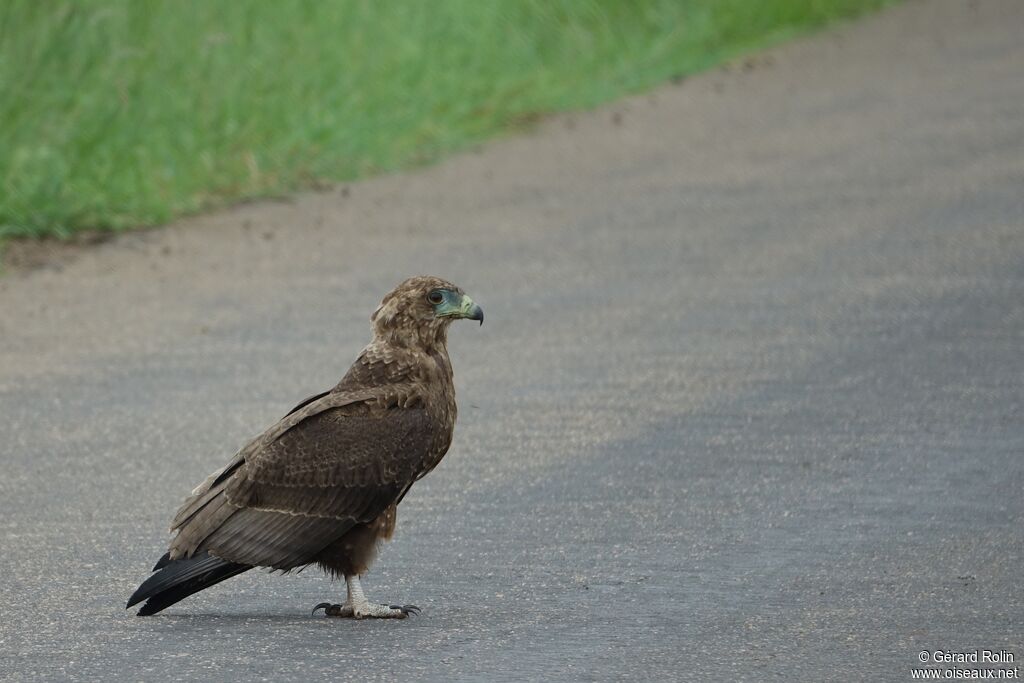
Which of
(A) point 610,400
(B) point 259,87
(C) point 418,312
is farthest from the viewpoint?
(B) point 259,87

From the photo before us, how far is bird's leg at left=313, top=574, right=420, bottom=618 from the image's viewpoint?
6.47 m

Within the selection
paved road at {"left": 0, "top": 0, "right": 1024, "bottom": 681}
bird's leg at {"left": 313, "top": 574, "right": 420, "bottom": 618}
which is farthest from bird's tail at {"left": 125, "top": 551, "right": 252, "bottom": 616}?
bird's leg at {"left": 313, "top": 574, "right": 420, "bottom": 618}

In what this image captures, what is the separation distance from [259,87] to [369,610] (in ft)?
31.2

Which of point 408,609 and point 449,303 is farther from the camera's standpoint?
point 449,303

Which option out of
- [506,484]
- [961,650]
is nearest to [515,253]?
[506,484]

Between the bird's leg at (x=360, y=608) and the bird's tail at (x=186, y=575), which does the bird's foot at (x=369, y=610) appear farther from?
the bird's tail at (x=186, y=575)

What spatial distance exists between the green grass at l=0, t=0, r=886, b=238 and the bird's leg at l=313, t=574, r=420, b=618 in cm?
661

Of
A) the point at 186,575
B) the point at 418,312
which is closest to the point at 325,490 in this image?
the point at 186,575

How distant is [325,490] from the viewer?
21.2 feet

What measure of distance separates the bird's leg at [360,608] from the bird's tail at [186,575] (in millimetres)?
346

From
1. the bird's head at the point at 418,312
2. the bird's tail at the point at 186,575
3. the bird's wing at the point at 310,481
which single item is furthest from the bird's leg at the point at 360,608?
the bird's head at the point at 418,312

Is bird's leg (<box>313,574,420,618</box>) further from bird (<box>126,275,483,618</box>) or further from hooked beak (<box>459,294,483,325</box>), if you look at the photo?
hooked beak (<box>459,294,483,325</box>)

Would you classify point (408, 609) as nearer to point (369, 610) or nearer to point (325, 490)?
point (369, 610)

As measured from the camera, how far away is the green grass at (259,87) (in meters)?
13.6
